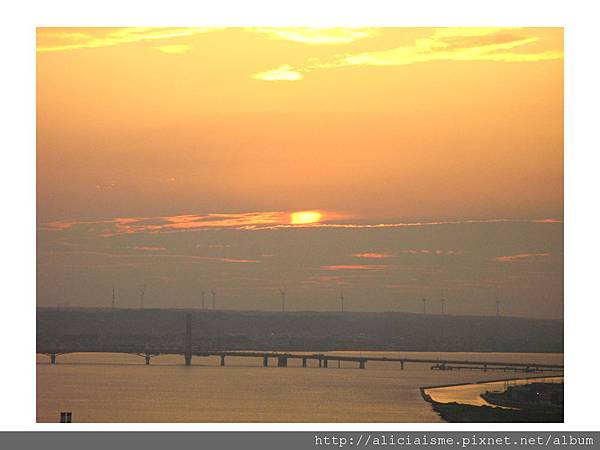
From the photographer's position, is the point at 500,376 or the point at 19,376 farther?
the point at 500,376

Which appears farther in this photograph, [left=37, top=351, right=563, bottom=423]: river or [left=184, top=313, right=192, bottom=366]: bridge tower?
[left=184, top=313, right=192, bottom=366]: bridge tower

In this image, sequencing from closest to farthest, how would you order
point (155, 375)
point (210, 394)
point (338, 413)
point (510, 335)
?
1. point (510, 335)
2. point (338, 413)
3. point (210, 394)
4. point (155, 375)

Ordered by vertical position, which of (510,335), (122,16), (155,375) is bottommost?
(155,375)

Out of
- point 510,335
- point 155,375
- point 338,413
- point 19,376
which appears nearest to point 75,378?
point 155,375

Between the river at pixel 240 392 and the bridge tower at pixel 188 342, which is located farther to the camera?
the bridge tower at pixel 188 342
